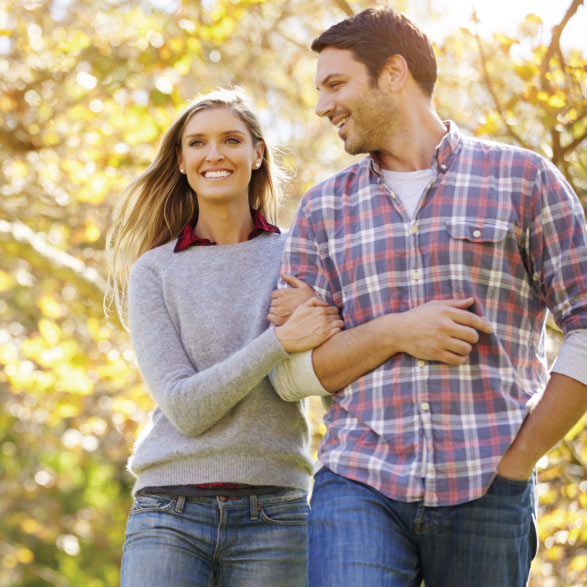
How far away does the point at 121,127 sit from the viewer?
6574 mm

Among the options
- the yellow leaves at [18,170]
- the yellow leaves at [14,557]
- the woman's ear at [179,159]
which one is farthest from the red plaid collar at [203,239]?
the yellow leaves at [14,557]

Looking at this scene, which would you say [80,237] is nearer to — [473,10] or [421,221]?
[473,10]

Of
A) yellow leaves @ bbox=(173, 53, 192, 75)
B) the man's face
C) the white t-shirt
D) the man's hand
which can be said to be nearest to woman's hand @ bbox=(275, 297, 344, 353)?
the man's hand

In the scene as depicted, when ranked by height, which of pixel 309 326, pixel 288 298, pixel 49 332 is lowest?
pixel 309 326

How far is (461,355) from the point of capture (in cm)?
267

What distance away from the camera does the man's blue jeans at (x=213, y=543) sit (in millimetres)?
2973

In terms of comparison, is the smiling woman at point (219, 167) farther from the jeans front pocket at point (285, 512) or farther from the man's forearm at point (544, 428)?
the man's forearm at point (544, 428)

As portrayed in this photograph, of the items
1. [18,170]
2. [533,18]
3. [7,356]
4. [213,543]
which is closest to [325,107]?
[213,543]

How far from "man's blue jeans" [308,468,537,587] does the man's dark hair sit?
127 cm

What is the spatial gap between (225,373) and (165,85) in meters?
3.32

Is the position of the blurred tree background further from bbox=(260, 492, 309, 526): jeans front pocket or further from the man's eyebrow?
bbox=(260, 492, 309, 526): jeans front pocket

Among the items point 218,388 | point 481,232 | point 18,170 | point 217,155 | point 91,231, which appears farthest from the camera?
point 18,170

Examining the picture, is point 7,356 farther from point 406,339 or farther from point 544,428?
point 544,428

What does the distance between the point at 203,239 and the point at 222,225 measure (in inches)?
3.6
